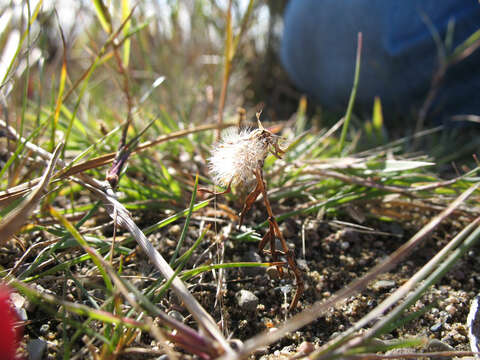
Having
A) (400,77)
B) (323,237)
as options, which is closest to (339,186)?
(323,237)

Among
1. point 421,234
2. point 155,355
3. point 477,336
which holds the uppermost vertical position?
point 421,234

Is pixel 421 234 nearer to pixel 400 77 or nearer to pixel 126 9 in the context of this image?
pixel 126 9

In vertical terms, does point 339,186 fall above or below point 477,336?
above

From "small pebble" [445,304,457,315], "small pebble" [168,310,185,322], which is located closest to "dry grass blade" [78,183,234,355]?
"small pebble" [168,310,185,322]

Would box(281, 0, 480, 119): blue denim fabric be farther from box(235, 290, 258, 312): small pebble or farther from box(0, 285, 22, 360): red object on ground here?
box(0, 285, 22, 360): red object on ground

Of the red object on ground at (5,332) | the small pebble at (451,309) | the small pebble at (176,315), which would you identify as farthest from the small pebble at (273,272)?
the red object on ground at (5,332)

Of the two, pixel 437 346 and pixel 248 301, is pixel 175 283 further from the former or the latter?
pixel 437 346
